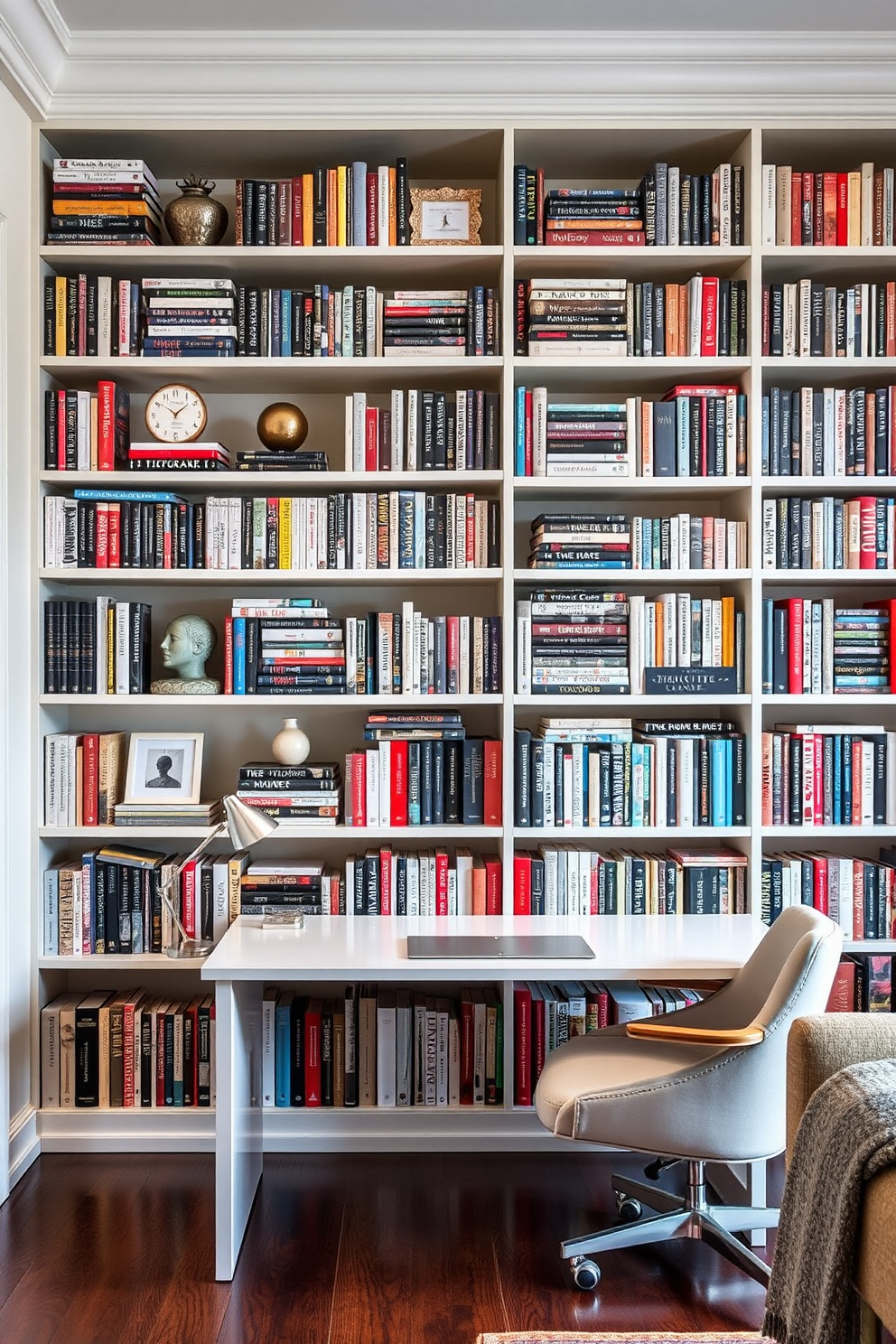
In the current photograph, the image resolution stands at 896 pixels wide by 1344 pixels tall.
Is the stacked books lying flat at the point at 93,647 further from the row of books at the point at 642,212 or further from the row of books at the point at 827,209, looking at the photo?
the row of books at the point at 827,209

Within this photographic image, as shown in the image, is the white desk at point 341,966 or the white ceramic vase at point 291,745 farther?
the white ceramic vase at point 291,745

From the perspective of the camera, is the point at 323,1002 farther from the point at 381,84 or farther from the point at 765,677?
the point at 381,84

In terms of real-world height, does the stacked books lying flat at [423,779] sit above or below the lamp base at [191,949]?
above

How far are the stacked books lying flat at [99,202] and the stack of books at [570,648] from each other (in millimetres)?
1507

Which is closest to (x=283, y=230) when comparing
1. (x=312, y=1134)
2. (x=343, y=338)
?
(x=343, y=338)

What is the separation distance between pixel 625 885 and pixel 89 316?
2193 millimetres

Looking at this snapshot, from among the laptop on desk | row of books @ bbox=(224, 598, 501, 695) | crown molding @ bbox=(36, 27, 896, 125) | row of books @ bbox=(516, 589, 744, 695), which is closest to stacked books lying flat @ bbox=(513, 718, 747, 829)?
row of books @ bbox=(516, 589, 744, 695)

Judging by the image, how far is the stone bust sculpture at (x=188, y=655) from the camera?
280 centimetres

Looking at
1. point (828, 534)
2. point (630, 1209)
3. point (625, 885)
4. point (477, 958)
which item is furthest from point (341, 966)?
point (828, 534)

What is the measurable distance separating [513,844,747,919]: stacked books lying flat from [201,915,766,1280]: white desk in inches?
7.0

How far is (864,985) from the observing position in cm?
279

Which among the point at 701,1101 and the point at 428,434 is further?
the point at 428,434

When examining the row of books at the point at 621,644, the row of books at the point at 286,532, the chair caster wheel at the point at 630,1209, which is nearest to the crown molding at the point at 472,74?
the row of books at the point at 286,532

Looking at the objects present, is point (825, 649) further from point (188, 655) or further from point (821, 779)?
point (188, 655)
